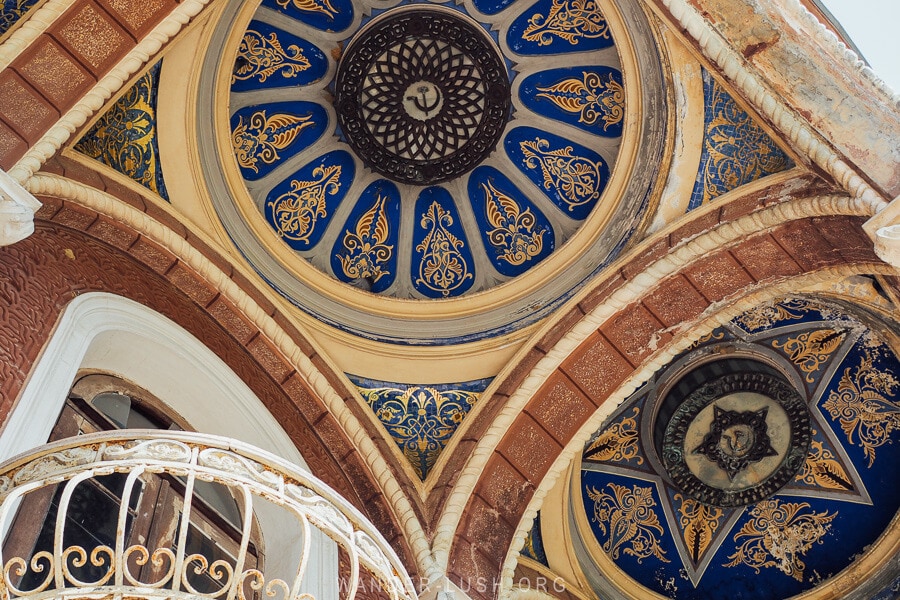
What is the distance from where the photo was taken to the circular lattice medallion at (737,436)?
6.57m

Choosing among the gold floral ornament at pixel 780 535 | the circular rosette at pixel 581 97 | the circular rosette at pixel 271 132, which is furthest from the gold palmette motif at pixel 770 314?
the circular rosette at pixel 271 132

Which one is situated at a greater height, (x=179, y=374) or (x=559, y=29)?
(x=559, y=29)

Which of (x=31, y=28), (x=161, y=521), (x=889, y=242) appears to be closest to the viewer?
(x=889, y=242)

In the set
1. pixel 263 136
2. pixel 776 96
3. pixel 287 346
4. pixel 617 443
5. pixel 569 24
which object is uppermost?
pixel 569 24

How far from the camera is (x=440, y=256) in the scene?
609cm

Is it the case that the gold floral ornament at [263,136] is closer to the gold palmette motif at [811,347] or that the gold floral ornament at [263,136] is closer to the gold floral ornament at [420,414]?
the gold floral ornament at [420,414]

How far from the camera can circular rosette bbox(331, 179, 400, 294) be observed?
6004 mm

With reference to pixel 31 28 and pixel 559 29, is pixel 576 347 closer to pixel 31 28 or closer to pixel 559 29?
pixel 559 29

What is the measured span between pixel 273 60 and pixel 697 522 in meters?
3.95

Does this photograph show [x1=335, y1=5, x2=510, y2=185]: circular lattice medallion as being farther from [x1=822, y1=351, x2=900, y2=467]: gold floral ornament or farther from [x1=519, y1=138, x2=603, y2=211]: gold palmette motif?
[x1=822, y1=351, x2=900, y2=467]: gold floral ornament

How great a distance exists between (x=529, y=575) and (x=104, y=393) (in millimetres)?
2712

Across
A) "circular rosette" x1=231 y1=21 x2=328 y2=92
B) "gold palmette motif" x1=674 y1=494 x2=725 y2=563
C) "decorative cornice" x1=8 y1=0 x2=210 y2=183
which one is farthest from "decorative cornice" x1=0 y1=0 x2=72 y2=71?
"gold palmette motif" x1=674 y1=494 x2=725 y2=563

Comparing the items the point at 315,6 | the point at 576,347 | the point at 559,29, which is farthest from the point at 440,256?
the point at 315,6

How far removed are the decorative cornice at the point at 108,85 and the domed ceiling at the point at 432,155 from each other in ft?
2.25
